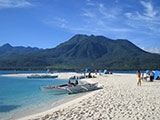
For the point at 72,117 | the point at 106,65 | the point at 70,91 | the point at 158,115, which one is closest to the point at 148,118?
the point at 158,115

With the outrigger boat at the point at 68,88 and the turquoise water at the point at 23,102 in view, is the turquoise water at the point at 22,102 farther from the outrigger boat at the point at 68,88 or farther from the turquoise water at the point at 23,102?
the outrigger boat at the point at 68,88

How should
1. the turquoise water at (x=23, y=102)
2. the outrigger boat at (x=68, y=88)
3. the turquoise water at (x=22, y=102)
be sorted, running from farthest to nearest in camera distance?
the outrigger boat at (x=68, y=88) → the turquoise water at (x=22, y=102) → the turquoise water at (x=23, y=102)

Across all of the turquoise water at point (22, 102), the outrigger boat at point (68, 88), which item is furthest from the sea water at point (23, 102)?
the outrigger boat at point (68, 88)

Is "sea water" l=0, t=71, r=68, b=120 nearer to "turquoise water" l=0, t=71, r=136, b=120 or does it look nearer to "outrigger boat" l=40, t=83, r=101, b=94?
"turquoise water" l=0, t=71, r=136, b=120

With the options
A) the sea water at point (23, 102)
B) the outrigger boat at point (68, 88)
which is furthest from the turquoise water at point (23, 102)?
the outrigger boat at point (68, 88)

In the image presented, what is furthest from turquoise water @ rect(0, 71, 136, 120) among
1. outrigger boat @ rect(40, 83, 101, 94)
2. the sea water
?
outrigger boat @ rect(40, 83, 101, 94)

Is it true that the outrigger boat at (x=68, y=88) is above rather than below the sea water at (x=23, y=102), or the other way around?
above

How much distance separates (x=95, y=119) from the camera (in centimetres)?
719

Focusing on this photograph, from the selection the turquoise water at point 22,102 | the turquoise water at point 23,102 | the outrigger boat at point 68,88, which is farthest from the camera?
the outrigger boat at point 68,88

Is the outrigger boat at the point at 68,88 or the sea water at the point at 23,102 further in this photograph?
the outrigger boat at the point at 68,88

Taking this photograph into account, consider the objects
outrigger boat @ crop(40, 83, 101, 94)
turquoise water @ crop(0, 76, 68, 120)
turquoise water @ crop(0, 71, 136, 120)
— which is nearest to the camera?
turquoise water @ crop(0, 71, 136, 120)

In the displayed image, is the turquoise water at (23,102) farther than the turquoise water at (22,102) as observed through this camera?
No

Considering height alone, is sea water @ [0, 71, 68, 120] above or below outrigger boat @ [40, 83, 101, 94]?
below

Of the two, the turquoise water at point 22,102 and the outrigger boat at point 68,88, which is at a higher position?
the outrigger boat at point 68,88
